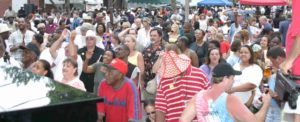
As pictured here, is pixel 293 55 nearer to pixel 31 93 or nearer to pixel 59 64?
pixel 31 93

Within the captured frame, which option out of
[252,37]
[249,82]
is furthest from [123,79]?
[252,37]

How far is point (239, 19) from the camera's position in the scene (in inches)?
704

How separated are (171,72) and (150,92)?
2.77m

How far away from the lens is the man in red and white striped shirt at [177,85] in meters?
6.36

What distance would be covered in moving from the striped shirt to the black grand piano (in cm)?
143

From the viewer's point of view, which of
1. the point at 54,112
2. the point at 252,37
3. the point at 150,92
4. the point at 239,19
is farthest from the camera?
the point at 239,19

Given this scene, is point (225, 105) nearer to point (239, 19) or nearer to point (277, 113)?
point (277, 113)

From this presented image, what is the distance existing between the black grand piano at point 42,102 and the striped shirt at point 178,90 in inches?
56.2

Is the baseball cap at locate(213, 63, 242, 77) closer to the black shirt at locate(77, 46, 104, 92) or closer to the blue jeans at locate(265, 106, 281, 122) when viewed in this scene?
the blue jeans at locate(265, 106, 281, 122)

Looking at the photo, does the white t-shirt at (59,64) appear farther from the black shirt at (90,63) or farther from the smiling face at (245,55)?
the smiling face at (245,55)

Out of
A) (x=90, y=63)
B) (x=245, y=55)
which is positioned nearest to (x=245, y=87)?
(x=245, y=55)

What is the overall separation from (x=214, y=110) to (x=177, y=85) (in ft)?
5.15

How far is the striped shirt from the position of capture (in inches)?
251

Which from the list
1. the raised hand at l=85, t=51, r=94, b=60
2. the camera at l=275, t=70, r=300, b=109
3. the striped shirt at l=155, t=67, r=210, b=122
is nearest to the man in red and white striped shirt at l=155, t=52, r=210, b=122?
the striped shirt at l=155, t=67, r=210, b=122
